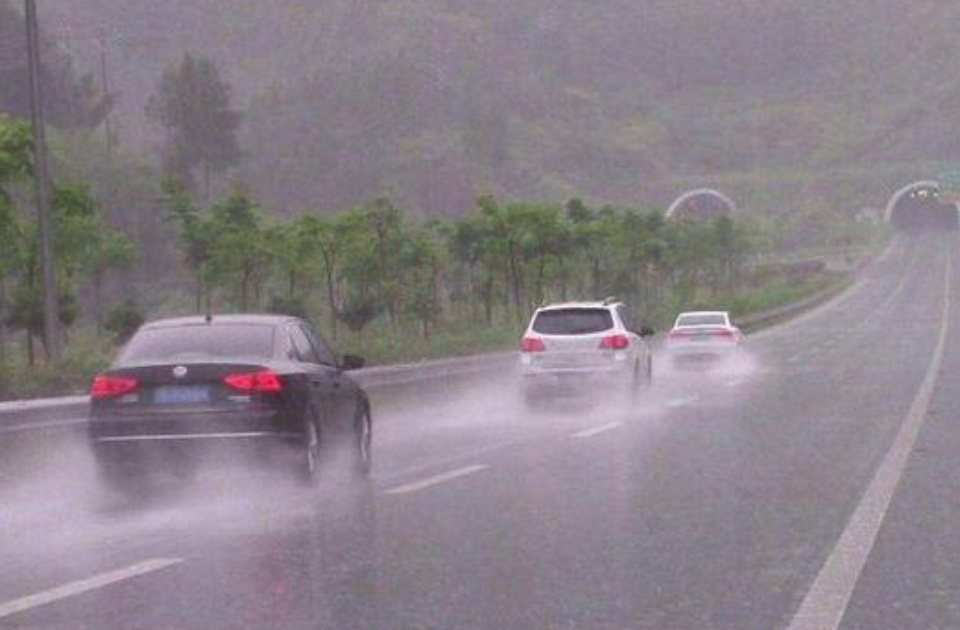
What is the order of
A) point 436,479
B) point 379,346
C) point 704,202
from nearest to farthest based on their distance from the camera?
1. point 436,479
2. point 379,346
3. point 704,202

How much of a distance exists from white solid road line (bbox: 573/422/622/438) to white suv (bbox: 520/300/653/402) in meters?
3.88

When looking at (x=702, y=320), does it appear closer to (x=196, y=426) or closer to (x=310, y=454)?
(x=310, y=454)

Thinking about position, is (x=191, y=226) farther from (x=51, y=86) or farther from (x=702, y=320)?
(x=51, y=86)

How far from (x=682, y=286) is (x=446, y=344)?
40800mm

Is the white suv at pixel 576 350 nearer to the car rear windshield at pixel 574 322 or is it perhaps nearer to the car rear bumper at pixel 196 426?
the car rear windshield at pixel 574 322

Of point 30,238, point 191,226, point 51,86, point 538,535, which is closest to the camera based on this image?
point 538,535

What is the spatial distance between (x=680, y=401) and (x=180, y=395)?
1371 centimetres

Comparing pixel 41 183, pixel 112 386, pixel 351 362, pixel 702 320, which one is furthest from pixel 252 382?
pixel 702 320

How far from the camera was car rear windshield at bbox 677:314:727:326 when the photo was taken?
135 ft

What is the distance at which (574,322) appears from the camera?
2616cm

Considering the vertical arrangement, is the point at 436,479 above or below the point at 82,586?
below

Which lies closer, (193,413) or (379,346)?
(193,413)

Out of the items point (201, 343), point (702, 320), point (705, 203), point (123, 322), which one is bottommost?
point (702, 320)

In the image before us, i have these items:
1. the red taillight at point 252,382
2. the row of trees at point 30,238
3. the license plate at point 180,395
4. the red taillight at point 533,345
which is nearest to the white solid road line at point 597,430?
the red taillight at point 533,345
